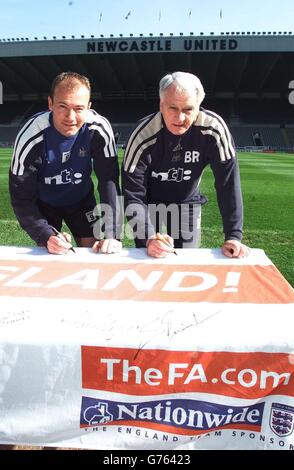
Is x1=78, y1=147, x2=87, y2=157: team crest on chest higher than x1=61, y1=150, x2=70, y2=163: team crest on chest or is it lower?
higher

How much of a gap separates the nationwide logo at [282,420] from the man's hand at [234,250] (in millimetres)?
867

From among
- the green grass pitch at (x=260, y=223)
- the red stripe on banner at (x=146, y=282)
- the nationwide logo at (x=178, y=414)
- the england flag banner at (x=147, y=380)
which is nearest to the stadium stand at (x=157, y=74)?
the green grass pitch at (x=260, y=223)

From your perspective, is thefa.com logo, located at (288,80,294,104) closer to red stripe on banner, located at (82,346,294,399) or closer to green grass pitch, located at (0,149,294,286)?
green grass pitch, located at (0,149,294,286)

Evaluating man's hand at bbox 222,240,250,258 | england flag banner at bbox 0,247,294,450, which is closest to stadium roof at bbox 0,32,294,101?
man's hand at bbox 222,240,250,258

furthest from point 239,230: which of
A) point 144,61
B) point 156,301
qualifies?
point 144,61

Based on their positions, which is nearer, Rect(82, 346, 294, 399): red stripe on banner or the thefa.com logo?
Rect(82, 346, 294, 399): red stripe on banner

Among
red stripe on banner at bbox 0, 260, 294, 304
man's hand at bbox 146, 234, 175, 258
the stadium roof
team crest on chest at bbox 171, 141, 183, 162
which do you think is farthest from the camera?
the stadium roof

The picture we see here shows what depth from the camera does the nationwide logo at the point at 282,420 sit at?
50.1 inches

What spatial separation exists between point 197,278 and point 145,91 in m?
41.0

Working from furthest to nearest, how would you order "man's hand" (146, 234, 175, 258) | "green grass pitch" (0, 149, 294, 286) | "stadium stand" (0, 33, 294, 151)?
1. "stadium stand" (0, 33, 294, 151)
2. "green grass pitch" (0, 149, 294, 286)
3. "man's hand" (146, 234, 175, 258)

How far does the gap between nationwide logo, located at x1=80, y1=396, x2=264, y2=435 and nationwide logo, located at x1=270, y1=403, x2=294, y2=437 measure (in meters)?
0.04

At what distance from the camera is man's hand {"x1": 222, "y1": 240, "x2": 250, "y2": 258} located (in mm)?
2035

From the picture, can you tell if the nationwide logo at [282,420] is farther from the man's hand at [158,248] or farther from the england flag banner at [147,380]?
the man's hand at [158,248]
